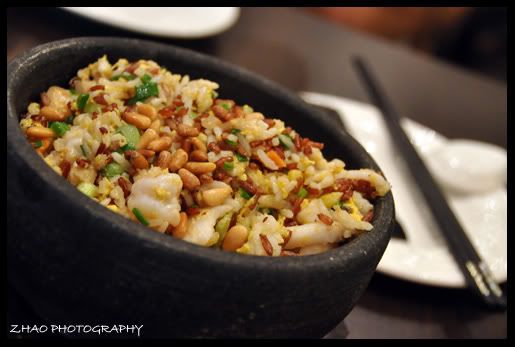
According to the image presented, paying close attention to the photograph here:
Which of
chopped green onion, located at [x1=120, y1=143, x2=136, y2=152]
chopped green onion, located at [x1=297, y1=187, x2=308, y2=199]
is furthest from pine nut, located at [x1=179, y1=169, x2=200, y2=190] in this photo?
chopped green onion, located at [x1=297, y1=187, x2=308, y2=199]

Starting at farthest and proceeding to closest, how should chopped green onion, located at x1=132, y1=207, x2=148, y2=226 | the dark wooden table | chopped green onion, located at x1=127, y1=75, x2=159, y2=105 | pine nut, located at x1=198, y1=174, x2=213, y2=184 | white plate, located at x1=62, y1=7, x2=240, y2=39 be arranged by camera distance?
white plate, located at x1=62, y1=7, x2=240, y2=39 < the dark wooden table < chopped green onion, located at x1=127, y1=75, x2=159, y2=105 < pine nut, located at x1=198, y1=174, x2=213, y2=184 < chopped green onion, located at x1=132, y1=207, x2=148, y2=226

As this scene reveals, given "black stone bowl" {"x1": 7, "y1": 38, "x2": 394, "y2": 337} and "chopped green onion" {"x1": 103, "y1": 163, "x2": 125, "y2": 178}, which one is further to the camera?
"chopped green onion" {"x1": 103, "y1": 163, "x2": 125, "y2": 178}

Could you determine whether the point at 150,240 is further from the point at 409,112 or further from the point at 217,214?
the point at 409,112

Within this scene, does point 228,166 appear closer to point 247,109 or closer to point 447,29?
point 247,109

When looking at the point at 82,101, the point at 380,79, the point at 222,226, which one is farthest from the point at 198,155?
the point at 380,79

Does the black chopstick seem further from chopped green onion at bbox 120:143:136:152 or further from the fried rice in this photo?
Result: chopped green onion at bbox 120:143:136:152

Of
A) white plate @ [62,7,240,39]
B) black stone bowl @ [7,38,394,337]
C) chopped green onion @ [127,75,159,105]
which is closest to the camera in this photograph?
black stone bowl @ [7,38,394,337]

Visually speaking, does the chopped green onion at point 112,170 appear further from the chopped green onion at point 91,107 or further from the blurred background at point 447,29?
the blurred background at point 447,29
